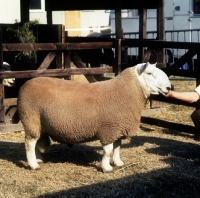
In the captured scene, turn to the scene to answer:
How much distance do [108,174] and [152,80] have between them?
1.20 meters

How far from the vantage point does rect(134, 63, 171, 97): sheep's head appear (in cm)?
611

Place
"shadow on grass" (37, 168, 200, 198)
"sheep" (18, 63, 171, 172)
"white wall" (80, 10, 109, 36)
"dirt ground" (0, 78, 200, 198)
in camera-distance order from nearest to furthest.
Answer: "shadow on grass" (37, 168, 200, 198)
"dirt ground" (0, 78, 200, 198)
"sheep" (18, 63, 171, 172)
"white wall" (80, 10, 109, 36)

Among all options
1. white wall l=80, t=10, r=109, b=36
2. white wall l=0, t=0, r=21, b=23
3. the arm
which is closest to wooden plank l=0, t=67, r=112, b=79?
the arm

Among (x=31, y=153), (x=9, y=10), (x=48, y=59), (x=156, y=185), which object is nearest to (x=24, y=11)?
(x=48, y=59)

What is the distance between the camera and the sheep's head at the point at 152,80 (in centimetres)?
611

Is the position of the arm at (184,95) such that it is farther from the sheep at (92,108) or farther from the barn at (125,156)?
the barn at (125,156)

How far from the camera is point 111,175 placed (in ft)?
20.4

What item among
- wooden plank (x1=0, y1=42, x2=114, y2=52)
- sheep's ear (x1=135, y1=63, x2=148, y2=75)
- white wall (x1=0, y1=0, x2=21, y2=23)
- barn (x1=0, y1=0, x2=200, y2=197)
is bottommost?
barn (x1=0, y1=0, x2=200, y2=197)

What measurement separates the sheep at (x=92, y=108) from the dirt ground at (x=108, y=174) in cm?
31

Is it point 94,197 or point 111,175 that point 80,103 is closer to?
point 111,175

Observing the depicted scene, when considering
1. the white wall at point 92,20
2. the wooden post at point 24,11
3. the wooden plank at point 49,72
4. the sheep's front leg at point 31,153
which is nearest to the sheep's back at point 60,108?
the sheep's front leg at point 31,153

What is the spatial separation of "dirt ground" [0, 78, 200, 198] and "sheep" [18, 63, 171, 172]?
31cm

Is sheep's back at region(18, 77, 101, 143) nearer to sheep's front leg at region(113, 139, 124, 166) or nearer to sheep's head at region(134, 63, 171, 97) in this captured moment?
sheep's front leg at region(113, 139, 124, 166)

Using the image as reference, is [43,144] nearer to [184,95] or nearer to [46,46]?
[184,95]
